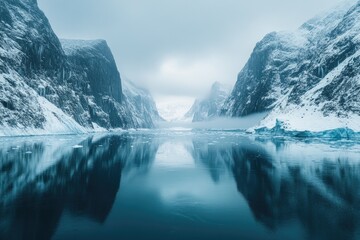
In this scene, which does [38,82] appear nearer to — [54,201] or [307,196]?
[54,201]

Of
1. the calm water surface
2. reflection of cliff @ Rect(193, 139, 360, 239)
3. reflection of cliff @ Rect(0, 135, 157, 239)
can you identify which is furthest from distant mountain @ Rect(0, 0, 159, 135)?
reflection of cliff @ Rect(193, 139, 360, 239)

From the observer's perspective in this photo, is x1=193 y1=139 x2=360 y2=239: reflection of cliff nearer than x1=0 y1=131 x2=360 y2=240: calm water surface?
No

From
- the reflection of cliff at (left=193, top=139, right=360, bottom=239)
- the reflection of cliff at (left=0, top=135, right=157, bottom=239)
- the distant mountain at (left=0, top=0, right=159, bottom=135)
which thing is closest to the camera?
the reflection of cliff at (left=0, top=135, right=157, bottom=239)

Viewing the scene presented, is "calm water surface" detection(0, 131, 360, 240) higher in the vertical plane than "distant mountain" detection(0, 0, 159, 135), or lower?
lower

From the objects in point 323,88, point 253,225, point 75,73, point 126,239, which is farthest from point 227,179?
point 75,73

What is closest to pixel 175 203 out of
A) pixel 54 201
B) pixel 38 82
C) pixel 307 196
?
pixel 54 201

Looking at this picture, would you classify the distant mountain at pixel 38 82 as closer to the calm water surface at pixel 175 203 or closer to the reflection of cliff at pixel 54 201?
the reflection of cliff at pixel 54 201

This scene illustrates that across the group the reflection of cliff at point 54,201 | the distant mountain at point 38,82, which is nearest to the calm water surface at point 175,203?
the reflection of cliff at point 54,201

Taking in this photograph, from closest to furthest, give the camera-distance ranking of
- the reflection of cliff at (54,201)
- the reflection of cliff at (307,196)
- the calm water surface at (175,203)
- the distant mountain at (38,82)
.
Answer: the reflection of cliff at (54,201) < the calm water surface at (175,203) < the reflection of cliff at (307,196) < the distant mountain at (38,82)

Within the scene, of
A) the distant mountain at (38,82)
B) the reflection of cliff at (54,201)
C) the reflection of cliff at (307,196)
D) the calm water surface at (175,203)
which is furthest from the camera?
the distant mountain at (38,82)

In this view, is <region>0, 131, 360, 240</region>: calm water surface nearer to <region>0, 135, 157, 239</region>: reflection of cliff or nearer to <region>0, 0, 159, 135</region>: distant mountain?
<region>0, 135, 157, 239</region>: reflection of cliff
